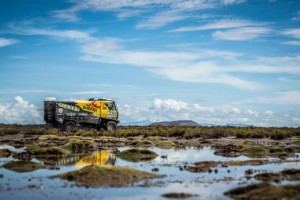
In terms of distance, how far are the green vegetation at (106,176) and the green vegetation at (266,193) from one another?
4.86 meters

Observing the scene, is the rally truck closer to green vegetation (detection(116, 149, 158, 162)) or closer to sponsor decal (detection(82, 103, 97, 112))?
sponsor decal (detection(82, 103, 97, 112))

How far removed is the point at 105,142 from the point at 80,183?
2771 cm

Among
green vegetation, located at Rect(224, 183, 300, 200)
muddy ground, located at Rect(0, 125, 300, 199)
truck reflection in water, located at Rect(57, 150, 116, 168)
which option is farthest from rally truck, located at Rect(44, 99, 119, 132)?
green vegetation, located at Rect(224, 183, 300, 200)

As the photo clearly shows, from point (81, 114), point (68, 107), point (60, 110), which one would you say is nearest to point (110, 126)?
point (81, 114)

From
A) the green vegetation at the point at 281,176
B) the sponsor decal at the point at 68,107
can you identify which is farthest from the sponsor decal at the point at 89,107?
the green vegetation at the point at 281,176

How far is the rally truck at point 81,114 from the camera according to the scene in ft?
192

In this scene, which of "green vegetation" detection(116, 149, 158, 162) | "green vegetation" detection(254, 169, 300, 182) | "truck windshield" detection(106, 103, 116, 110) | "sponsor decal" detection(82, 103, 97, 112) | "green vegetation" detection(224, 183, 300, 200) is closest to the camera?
"green vegetation" detection(224, 183, 300, 200)

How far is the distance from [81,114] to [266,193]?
46.2 m

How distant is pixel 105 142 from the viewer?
151 feet

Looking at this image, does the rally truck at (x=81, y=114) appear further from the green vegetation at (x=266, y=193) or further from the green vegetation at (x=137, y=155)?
the green vegetation at (x=266, y=193)

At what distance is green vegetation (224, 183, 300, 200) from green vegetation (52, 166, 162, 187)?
16.0ft

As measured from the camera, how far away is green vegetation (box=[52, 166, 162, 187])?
738 inches

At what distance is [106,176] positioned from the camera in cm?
2006

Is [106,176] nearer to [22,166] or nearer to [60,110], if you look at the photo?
[22,166]
